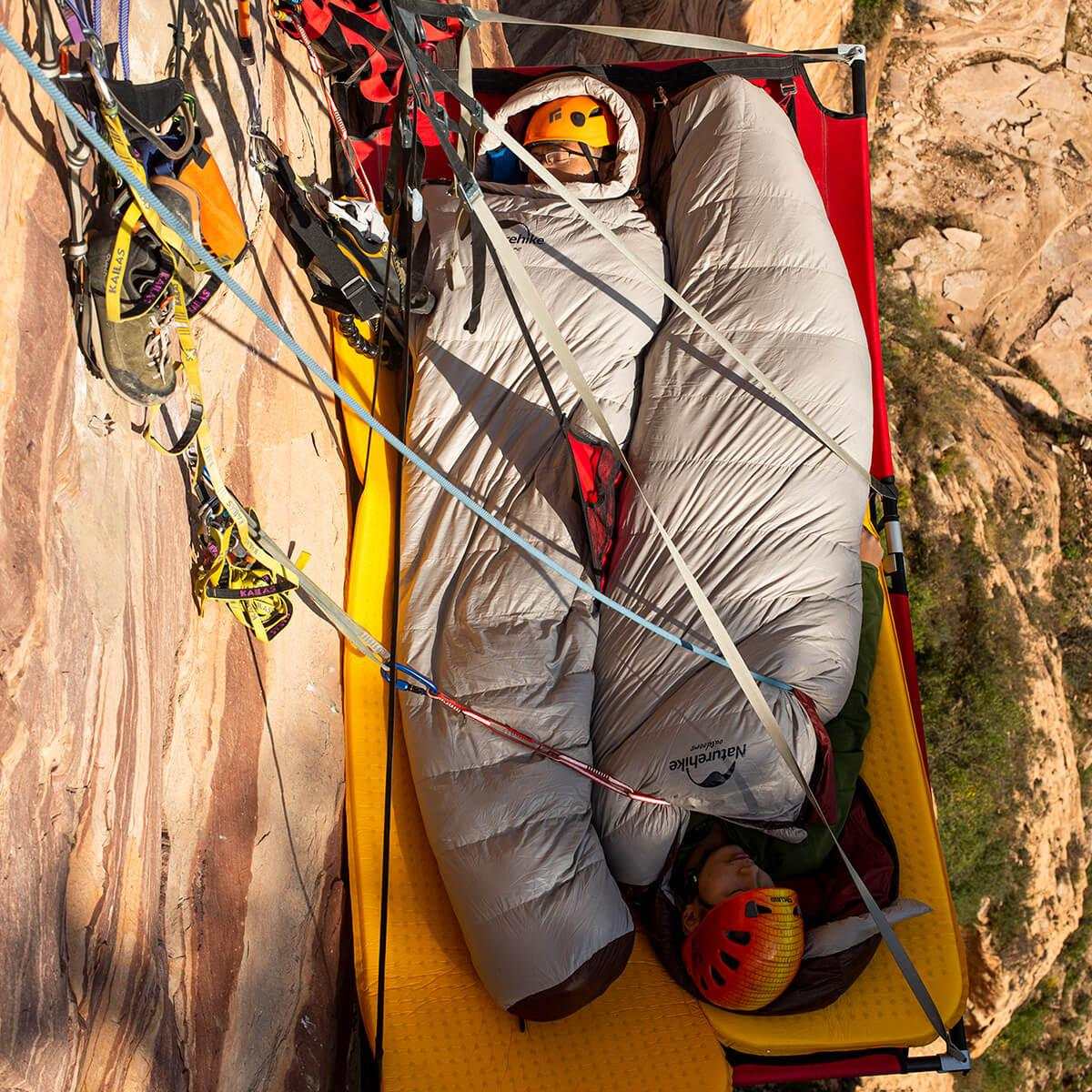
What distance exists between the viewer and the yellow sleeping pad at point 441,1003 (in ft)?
5.76

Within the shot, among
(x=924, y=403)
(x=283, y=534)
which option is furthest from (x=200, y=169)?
(x=924, y=403)

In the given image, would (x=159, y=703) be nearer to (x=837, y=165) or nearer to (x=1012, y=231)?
(x=837, y=165)

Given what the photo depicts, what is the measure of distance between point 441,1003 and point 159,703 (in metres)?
0.88

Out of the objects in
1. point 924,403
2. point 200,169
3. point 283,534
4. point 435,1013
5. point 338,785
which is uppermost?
point 200,169

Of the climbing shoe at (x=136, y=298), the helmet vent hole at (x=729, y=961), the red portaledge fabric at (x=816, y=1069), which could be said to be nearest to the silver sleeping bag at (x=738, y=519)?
the helmet vent hole at (x=729, y=961)

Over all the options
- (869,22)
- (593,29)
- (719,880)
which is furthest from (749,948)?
(869,22)

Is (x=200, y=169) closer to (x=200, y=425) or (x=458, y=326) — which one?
(x=200, y=425)

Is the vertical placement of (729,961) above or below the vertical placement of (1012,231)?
below

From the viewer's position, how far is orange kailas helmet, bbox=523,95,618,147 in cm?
251

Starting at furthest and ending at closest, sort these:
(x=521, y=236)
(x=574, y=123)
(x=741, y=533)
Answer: (x=574, y=123), (x=521, y=236), (x=741, y=533)

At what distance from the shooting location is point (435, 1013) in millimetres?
1814

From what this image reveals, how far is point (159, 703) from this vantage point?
5.04 ft

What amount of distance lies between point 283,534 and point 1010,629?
112 inches

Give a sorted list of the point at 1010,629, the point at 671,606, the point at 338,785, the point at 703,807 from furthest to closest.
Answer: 1. the point at 1010,629
2. the point at 338,785
3. the point at 671,606
4. the point at 703,807
